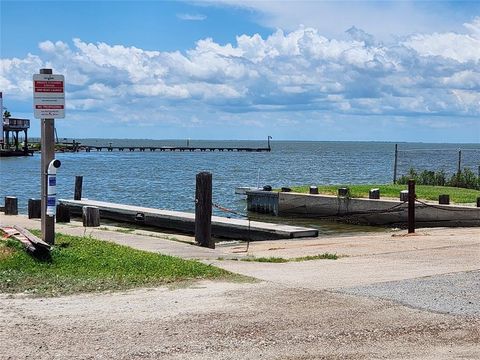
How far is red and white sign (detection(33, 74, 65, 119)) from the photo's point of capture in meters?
11.4

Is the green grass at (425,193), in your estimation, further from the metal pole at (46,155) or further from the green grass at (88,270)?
the metal pole at (46,155)

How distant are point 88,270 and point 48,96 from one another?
328cm

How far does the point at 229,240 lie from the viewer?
20859 mm

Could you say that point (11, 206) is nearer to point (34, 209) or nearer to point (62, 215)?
point (34, 209)

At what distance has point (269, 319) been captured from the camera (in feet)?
23.7

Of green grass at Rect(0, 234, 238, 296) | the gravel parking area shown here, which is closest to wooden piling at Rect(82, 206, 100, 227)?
green grass at Rect(0, 234, 238, 296)

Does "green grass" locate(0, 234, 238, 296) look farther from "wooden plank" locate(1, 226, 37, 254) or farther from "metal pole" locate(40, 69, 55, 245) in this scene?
"metal pole" locate(40, 69, 55, 245)

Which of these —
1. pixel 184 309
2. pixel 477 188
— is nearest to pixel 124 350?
pixel 184 309

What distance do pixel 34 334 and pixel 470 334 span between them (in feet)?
13.6

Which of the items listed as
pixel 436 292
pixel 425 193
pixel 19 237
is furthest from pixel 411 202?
pixel 19 237

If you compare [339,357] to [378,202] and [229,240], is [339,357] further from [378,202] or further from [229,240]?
[378,202]

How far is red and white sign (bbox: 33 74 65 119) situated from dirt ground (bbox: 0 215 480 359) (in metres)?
3.95

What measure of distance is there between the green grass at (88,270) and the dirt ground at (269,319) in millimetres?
435

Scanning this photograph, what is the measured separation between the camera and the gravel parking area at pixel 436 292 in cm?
791
